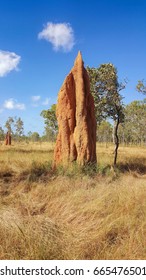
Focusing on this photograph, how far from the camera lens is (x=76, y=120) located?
11133mm

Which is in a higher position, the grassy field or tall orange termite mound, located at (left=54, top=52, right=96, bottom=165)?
tall orange termite mound, located at (left=54, top=52, right=96, bottom=165)

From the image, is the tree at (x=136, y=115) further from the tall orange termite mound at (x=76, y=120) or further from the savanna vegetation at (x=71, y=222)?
the savanna vegetation at (x=71, y=222)

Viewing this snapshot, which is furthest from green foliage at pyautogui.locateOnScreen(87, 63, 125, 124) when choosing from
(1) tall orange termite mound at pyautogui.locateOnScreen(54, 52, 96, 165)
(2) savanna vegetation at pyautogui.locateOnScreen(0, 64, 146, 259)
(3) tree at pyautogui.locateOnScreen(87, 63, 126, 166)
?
(2) savanna vegetation at pyautogui.locateOnScreen(0, 64, 146, 259)

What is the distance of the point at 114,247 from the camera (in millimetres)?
4008

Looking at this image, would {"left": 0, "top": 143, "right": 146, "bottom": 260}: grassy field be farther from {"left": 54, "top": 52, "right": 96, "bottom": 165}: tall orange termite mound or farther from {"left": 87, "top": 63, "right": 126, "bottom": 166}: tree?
{"left": 87, "top": 63, "right": 126, "bottom": 166}: tree

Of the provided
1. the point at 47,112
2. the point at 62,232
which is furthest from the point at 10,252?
the point at 47,112

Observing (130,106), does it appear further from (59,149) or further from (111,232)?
(111,232)

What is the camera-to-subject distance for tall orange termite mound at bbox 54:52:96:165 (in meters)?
10.8

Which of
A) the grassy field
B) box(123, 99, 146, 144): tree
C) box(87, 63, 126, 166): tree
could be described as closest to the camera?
the grassy field

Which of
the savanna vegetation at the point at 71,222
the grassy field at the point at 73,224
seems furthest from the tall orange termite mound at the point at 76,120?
the grassy field at the point at 73,224

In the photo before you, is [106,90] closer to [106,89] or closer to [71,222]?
[106,89]

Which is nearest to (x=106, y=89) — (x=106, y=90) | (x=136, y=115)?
(x=106, y=90)

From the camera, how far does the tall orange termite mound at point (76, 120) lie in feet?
35.3

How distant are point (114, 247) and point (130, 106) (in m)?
49.3
